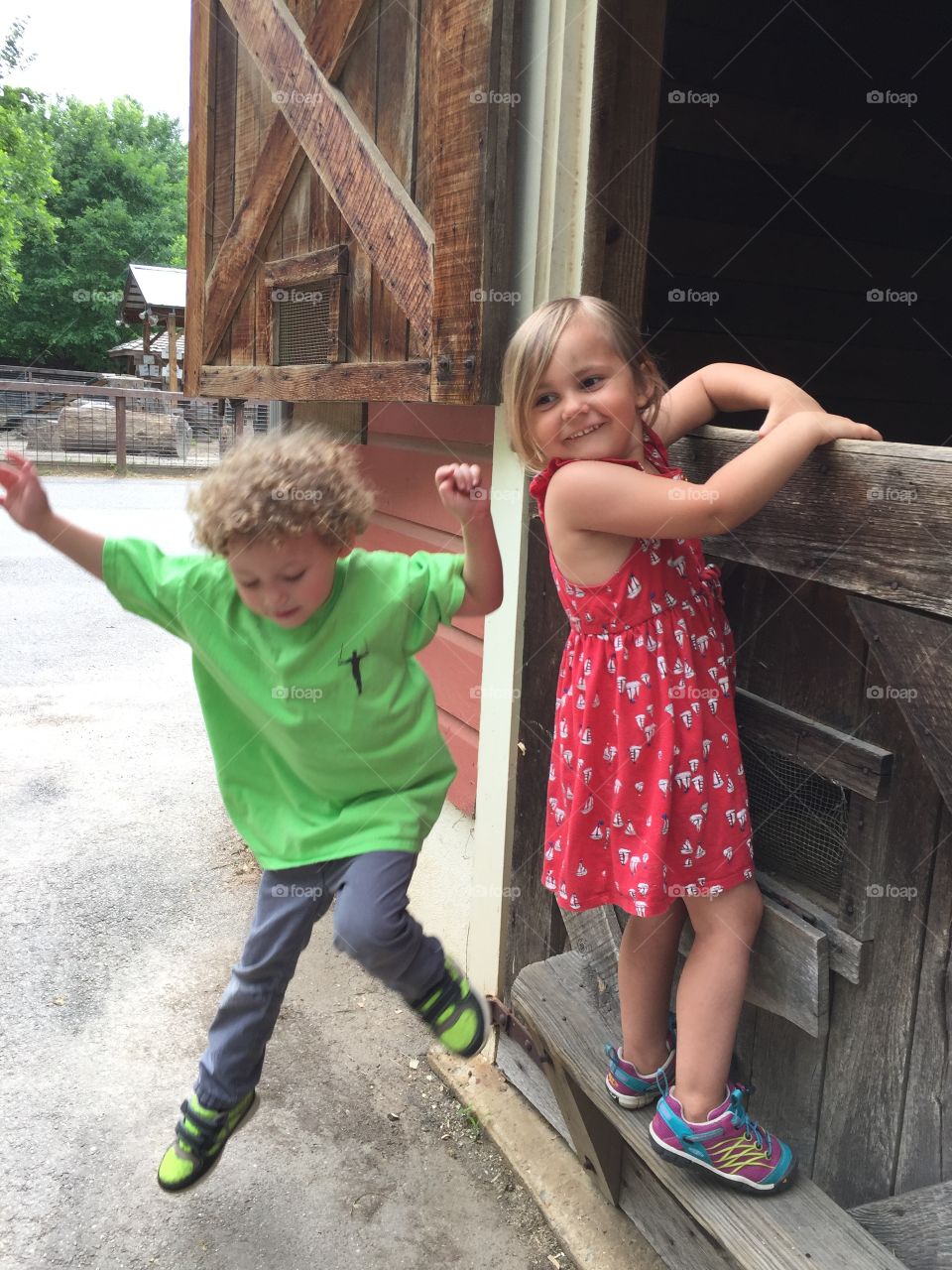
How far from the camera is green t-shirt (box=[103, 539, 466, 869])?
78.8 inches

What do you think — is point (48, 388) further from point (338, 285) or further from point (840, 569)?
point (840, 569)

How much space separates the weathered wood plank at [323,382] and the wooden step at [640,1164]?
143cm

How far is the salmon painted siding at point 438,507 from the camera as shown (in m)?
3.19

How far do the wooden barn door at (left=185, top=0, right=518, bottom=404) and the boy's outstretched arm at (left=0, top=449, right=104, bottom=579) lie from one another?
946 millimetres

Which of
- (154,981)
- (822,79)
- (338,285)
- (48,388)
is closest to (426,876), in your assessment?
(154,981)

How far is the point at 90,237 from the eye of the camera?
40031 millimetres

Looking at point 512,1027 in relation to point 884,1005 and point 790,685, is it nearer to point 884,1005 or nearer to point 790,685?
point 884,1005

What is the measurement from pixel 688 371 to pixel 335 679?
2.13 m

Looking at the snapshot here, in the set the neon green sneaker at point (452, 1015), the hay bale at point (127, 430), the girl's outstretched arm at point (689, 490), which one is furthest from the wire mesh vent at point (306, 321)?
the hay bale at point (127, 430)

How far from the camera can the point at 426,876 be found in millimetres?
3660

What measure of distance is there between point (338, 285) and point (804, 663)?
1.91m

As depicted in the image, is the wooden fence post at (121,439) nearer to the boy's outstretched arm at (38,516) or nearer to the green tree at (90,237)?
the boy's outstretched arm at (38,516)

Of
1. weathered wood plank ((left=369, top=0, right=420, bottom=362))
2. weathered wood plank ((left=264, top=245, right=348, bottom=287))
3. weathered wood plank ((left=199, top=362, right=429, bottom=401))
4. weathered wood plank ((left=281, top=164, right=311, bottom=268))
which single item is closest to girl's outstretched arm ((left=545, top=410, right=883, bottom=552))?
weathered wood plank ((left=199, top=362, right=429, bottom=401))

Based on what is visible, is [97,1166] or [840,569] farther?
[97,1166]
